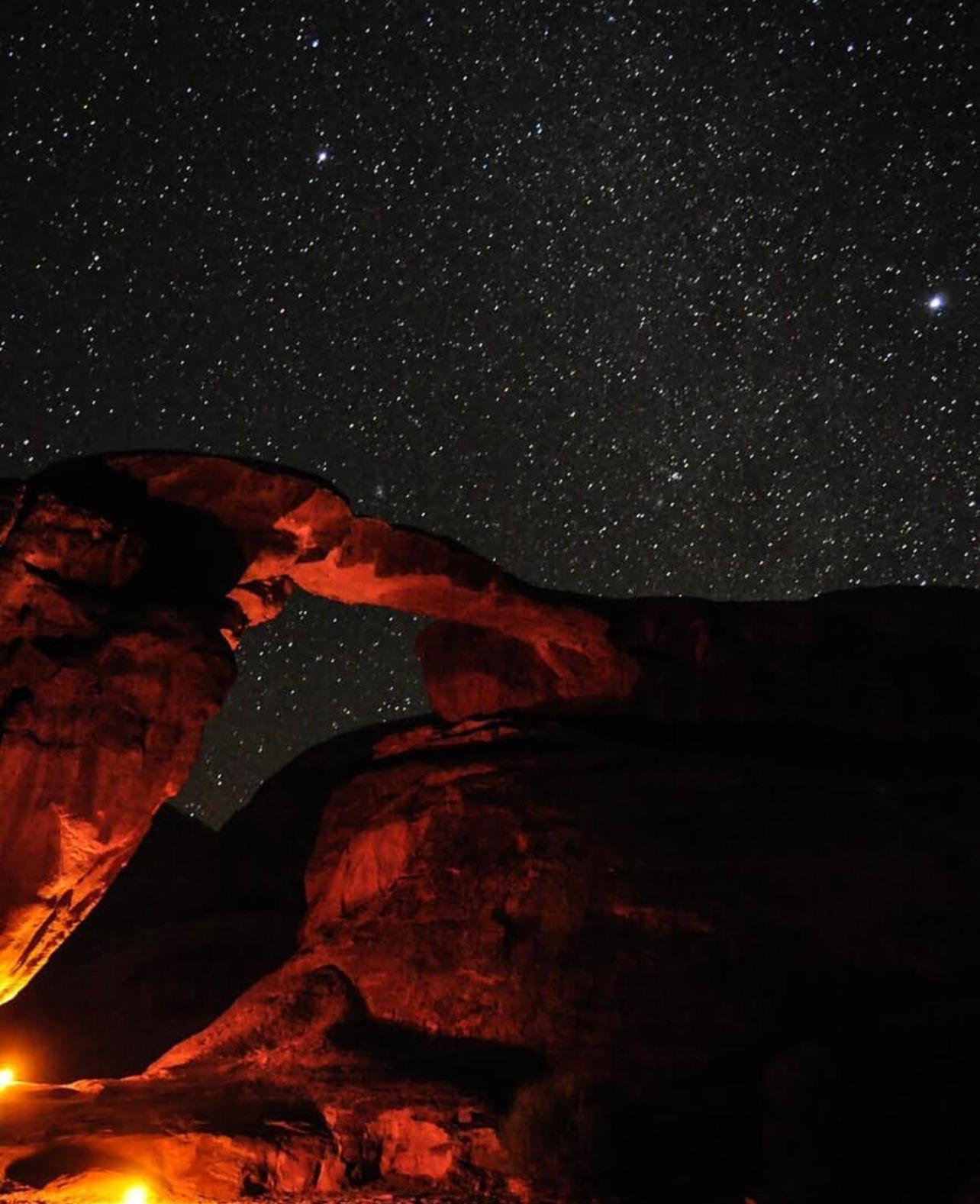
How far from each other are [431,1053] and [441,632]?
8.23m

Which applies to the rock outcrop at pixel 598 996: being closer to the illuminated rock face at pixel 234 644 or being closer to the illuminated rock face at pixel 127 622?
the illuminated rock face at pixel 234 644

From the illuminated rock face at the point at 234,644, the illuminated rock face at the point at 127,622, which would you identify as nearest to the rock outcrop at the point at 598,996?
the illuminated rock face at the point at 234,644

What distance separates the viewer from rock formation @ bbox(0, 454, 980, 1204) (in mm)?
12297

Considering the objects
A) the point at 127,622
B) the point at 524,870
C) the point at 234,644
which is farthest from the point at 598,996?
the point at 127,622

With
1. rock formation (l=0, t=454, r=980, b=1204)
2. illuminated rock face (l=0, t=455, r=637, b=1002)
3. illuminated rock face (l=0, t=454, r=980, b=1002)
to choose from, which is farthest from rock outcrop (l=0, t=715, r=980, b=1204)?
illuminated rock face (l=0, t=455, r=637, b=1002)

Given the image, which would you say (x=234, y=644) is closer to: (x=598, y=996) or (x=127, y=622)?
(x=127, y=622)

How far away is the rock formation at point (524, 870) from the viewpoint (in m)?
12.3

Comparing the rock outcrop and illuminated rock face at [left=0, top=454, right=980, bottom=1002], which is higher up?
illuminated rock face at [left=0, top=454, right=980, bottom=1002]

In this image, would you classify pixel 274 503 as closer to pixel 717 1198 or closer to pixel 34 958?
pixel 34 958

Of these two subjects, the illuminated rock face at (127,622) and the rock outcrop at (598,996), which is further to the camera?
the illuminated rock face at (127,622)

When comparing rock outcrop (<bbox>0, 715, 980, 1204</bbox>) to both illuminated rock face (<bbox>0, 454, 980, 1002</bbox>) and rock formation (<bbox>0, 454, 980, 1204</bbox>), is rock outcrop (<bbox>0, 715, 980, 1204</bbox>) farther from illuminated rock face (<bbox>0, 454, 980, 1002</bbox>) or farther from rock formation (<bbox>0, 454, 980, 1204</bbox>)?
illuminated rock face (<bbox>0, 454, 980, 1002</bbox>)

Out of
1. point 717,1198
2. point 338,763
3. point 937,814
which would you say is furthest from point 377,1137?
point 338,763

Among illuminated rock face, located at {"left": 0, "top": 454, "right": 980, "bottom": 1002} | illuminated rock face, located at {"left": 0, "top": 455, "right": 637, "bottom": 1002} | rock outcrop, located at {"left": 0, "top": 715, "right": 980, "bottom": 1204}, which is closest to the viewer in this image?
rock outcrop, located at {"left": 0, "top": 715, "right": 980, "bottom": 1204}

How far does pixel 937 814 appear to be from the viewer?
655 inches
